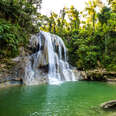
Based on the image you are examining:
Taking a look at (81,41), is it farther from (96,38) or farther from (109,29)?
(109,29)

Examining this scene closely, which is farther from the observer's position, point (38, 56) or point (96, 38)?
point (96, 38)

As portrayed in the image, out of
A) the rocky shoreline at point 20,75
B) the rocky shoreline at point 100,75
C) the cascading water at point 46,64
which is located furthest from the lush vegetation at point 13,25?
the rocky shoreline at point 100,75

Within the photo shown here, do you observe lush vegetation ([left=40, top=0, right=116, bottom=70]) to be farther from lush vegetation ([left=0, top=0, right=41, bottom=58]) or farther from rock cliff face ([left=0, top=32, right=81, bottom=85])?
lush vegetation ([left=0, top=0, right=41, bottom=58])

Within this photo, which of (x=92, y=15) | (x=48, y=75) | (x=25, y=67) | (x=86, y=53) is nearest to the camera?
(x=25, y=67)

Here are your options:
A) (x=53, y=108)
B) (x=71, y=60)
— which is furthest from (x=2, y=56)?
(x=71, y=60)

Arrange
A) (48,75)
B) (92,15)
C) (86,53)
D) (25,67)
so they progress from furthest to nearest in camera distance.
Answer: (92,15), (86,53), (48,75), (25,67)

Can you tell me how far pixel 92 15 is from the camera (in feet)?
80.5

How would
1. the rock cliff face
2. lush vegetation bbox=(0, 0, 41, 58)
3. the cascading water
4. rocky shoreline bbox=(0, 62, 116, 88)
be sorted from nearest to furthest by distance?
lush vegetation bbox=(0, 0, 41, 58) → rocky shoreline bbox=(0, 62, 116, 88) → the rock cliff face → the cascading water

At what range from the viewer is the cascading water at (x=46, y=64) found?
39.1 feet

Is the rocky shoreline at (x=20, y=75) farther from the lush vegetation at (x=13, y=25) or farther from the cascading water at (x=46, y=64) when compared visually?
the lush vegetation at (x=13, y=25)

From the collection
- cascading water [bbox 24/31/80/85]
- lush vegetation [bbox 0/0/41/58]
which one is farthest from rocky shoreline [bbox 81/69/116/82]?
lush vegetation [bbox 0/0/41/58]

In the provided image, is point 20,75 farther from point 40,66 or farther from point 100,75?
point 100,75

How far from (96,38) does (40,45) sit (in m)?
9.29

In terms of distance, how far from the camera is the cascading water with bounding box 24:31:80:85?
11.9m
